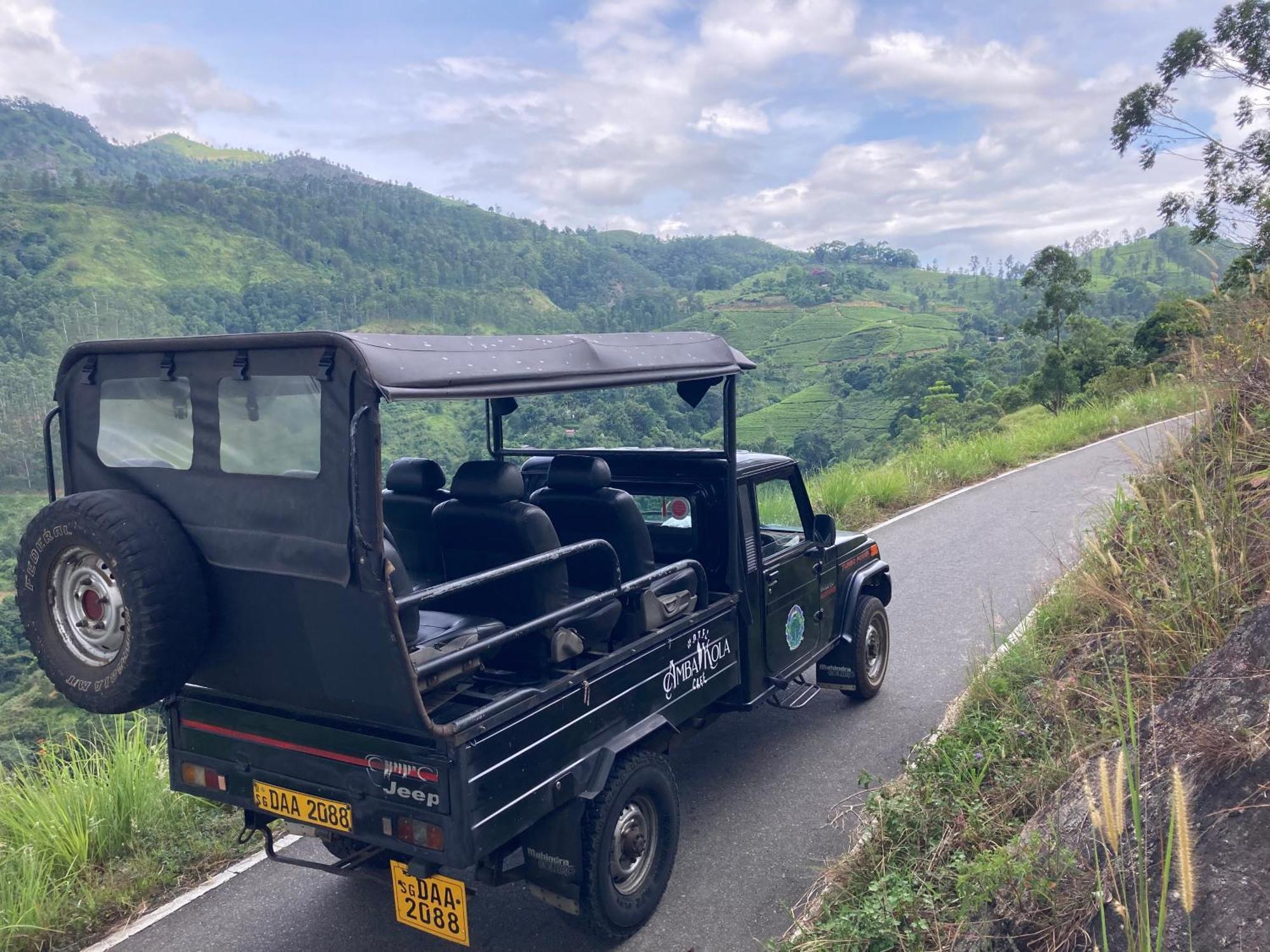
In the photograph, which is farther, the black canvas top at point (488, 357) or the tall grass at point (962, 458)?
the tall grass at point (962, 458)

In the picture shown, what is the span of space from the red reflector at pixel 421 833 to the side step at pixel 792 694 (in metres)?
2.41

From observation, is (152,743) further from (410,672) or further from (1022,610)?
(1022,610)

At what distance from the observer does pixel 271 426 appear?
119 inches

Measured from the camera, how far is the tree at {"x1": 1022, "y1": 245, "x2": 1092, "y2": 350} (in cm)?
2616

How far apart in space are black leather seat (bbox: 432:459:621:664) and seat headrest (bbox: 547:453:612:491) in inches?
17.6

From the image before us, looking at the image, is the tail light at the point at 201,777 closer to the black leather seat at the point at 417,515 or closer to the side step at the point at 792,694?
the black leather seat at the point at 417,515

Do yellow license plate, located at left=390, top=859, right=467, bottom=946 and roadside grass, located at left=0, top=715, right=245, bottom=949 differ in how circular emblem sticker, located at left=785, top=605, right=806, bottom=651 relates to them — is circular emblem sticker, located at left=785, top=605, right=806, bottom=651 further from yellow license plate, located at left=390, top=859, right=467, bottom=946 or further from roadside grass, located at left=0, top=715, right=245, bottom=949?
roadside grass, located at left=0, top=715, right=245, bottom=949

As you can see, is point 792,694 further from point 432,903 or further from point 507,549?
point 432,903

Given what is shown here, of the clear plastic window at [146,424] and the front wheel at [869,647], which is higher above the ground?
the clear plastic window at [146,424]

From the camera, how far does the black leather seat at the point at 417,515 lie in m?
4.17

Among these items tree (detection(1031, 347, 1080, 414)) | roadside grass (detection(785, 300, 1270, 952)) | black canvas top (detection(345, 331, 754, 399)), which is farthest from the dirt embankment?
tree (detection(1031, 347, 1080, 414))

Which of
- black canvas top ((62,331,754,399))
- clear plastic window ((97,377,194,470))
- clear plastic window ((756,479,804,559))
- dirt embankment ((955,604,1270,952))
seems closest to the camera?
dirt embankment ((955,604,1270,952))

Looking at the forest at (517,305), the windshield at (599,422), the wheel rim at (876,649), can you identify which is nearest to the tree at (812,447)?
the forest at (517,305)

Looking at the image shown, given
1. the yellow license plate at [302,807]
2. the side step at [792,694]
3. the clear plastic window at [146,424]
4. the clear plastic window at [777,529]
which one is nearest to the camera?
the yellow license plate at [302,807]
